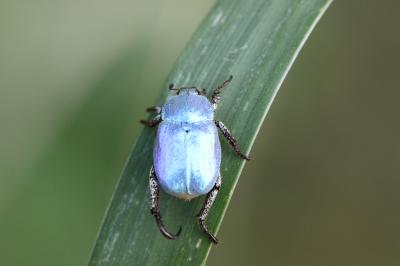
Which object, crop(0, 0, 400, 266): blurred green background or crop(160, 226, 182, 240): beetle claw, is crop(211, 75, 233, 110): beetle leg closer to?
crop(160, 226, 182, 240): beetle claw

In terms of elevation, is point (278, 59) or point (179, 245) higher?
point (278, 59)

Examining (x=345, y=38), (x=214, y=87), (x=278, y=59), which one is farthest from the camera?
(x=345, y=38)

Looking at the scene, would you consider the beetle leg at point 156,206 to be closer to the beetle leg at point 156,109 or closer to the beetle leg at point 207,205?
the beetle leg at point 207,205

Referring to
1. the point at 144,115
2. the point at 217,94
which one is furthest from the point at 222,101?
the point at 144,115

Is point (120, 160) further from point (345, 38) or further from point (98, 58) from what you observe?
point (345, 38)

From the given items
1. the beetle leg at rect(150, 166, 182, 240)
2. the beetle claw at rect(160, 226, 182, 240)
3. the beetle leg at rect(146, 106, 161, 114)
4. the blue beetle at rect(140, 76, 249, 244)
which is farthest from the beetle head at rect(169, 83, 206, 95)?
the beetle claw at rect(160, 226, 182, 240)

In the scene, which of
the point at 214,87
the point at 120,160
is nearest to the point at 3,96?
the point at 120,160

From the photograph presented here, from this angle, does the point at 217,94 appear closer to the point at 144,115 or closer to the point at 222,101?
the point at 222,101
